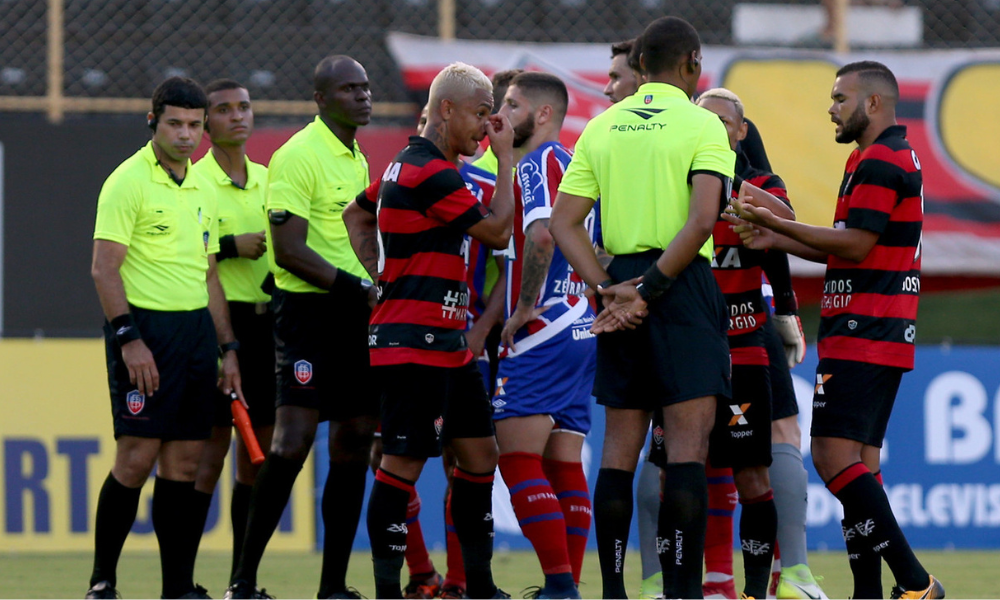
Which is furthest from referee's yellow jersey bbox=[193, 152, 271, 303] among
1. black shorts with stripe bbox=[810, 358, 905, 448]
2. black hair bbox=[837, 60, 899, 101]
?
black hair bbox=[837, 60, 899, 101]

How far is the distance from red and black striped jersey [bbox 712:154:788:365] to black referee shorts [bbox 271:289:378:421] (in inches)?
62.2

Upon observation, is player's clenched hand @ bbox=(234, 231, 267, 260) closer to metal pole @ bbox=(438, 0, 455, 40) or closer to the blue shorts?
the blue shorts

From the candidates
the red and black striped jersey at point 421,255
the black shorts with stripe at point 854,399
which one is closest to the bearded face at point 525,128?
the red and black striped jersey at point 421,255

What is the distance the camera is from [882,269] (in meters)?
5.30

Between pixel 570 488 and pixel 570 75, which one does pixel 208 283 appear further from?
pixel 570 75

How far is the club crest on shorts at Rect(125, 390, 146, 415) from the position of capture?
18.4 ft

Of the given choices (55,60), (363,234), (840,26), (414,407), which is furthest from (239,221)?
(840,26)

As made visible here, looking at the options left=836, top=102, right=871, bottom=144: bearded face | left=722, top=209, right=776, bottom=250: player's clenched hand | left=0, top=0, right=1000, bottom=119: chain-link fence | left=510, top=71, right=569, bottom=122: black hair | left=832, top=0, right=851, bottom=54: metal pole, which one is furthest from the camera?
left=832, top=0, right=851, bottom=54: metal pole

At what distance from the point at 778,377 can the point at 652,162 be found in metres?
1.65

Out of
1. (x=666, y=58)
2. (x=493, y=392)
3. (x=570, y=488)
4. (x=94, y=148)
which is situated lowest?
(x=570, y=488)

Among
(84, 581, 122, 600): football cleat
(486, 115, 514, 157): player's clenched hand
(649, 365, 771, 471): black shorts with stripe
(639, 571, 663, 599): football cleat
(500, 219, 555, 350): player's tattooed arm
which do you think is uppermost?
(486, 115, 514, 157): player's clenched hand

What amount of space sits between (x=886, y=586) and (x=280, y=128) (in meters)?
5.55

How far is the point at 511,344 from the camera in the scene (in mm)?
5762

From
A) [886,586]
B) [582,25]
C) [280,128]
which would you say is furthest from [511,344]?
[582,25]
